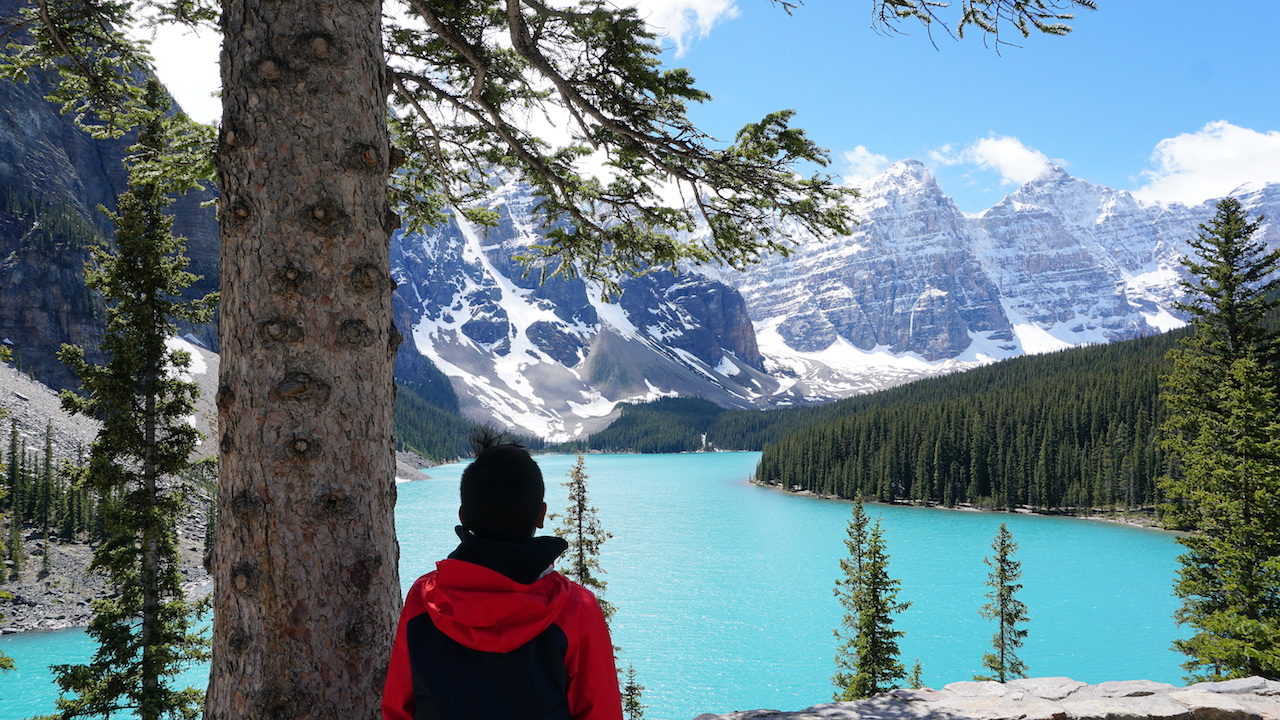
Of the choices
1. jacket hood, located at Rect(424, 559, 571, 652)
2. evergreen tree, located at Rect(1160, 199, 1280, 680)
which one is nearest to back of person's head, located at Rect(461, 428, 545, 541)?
jacket hood, located at Rect(424, 559, 571, 652)

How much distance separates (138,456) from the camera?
30.1 ft

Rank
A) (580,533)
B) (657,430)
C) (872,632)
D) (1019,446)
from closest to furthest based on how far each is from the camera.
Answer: (580,533) → (872,632) → (1019,446) → (657,430)

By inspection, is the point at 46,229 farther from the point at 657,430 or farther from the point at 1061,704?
the point at 657,430

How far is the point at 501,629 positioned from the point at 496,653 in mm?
55

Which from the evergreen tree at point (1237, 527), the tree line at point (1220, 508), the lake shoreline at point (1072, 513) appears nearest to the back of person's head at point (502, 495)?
the tree line at point (1220, 508)

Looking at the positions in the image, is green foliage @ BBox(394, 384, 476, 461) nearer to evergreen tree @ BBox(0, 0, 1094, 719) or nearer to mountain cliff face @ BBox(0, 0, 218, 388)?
mountain cliff face @ BBox(0, 0, 218, 388)

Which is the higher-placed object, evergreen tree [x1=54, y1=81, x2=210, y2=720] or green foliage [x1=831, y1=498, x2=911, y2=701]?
evergreen tree [x1=54, y1=81, x2=210, y2=720]

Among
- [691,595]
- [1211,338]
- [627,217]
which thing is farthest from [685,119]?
[691,595]

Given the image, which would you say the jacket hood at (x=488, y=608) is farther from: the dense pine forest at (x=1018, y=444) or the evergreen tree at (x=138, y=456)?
the dense pine forest at (x=1018, y=444)

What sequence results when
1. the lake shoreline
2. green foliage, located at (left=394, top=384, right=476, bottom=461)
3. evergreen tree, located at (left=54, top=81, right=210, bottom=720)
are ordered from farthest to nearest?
green foliage, located at (left=394, top=384, right=476, bottom=461)
the lake shoreline
evergreen tree, located at (left=54, top=81, right=210, bottom=720)

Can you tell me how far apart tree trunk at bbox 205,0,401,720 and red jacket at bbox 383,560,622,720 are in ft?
2.54

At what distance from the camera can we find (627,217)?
196 inches

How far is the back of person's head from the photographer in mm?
1582

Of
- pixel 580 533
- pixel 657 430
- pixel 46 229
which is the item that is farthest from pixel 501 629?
pixel 657 430
